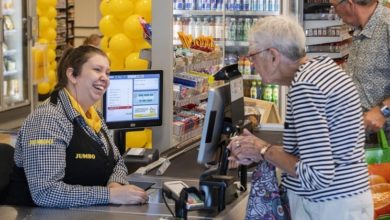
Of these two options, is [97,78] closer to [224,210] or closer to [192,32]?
[224,210]

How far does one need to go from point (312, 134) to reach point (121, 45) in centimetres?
422

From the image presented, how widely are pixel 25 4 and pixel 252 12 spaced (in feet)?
11.7

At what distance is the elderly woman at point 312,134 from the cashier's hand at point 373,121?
1080 mm

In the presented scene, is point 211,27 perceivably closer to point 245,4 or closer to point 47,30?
point 245,4

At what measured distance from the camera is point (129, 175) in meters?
3.81

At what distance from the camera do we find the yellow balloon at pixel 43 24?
36.0ft

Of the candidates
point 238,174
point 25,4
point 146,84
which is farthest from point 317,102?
point 25,4

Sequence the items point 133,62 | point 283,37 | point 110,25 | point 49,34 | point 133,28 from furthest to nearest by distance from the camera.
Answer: point 49,34 → point 110,25 → point 133,28 → point 133,62 → point 283,37

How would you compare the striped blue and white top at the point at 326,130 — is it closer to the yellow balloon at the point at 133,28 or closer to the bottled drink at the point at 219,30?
the yellow balloon at the point at 133,28

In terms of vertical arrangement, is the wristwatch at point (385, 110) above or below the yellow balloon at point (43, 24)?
below

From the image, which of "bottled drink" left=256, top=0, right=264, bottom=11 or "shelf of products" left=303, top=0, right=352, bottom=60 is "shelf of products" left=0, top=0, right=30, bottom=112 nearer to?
"bottled drink" left=256, top=0, right=264, bottom=11

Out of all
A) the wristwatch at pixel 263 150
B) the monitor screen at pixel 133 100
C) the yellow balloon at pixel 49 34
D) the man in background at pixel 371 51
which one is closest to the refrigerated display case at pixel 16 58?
the yellow balloon at pixel 49 34

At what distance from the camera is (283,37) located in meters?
2.68

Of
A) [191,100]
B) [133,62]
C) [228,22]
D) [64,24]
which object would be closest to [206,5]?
[228,22]
